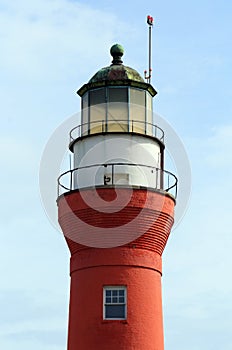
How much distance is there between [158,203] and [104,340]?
163 inches

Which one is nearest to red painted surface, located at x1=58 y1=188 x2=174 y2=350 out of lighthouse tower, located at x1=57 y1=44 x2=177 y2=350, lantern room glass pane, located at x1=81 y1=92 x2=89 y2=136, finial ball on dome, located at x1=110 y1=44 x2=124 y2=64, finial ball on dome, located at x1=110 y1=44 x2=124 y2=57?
lighthouse tower, located at x1=57 y1=44 x2=177 y2=350

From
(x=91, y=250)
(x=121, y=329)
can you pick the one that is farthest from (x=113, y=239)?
(x=121, y=329)

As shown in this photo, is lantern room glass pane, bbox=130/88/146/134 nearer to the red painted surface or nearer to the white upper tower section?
the white upper tower section

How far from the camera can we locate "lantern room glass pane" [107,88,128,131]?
26.6 metres

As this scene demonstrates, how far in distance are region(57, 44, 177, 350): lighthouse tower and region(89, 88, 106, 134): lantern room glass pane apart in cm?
3

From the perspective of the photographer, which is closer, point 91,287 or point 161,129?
point 91,287

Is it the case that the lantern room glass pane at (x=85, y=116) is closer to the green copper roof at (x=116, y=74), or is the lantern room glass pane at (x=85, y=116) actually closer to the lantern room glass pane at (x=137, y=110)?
the green copper roof at (x=116, y=74)

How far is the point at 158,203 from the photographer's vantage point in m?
26.3

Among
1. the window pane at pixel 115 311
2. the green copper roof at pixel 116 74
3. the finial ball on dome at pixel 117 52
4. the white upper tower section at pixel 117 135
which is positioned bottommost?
the window pane at pixel 115 311

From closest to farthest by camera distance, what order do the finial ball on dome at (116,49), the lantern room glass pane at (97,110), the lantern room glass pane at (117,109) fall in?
the lantern room glass pane at (117,109)
the lantern room glass pane at (97,110)
the finial ball on dome at (116,49)

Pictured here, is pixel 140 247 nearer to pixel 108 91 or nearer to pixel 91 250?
pixel 91 250

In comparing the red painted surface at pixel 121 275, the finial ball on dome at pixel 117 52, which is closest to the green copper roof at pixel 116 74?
the finial ball on dome at pixel 117 52

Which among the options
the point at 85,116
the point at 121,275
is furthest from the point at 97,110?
the point at 121,275

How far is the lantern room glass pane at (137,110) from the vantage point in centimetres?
2673
